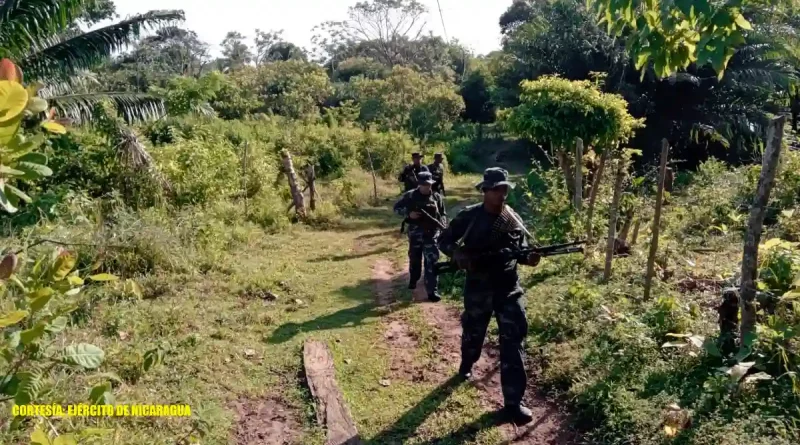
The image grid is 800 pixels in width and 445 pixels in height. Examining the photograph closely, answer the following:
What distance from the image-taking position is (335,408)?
4.83m

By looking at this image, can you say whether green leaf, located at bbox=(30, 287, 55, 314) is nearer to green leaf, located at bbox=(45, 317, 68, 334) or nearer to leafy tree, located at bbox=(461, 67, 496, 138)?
green leaf, located at bbox=(45, 317, 68, 334)

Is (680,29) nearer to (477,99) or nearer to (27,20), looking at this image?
(27,20)

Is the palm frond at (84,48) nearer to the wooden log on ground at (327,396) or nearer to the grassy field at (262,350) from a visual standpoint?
the grassy field at (262,350)

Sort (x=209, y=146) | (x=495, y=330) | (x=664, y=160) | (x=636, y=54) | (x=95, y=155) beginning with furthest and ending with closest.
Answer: (x=209, y=146) → (x=95, y=155) → (x=495, y=330) → (x=664, y=160) → (x=636, y=54)

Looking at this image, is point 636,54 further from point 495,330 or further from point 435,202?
point 435,202

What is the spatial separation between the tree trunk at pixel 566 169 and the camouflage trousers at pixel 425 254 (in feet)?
9.70

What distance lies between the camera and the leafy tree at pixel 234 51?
172 feet

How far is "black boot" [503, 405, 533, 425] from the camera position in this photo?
4.55m

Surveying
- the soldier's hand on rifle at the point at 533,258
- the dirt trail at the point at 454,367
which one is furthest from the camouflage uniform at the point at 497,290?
the dirt trail at the point at 454,367

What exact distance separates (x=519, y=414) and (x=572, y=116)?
5.93 m

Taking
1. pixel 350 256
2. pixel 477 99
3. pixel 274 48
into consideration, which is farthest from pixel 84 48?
pixel 274 48

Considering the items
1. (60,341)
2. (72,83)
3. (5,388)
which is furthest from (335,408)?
(72,83)

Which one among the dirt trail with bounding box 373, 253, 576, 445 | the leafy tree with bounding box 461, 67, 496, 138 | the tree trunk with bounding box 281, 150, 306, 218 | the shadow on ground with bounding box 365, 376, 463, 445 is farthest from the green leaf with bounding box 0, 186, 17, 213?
the leafy tree with bounding box 461, 67, 496, 138

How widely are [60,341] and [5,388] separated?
367 cm
